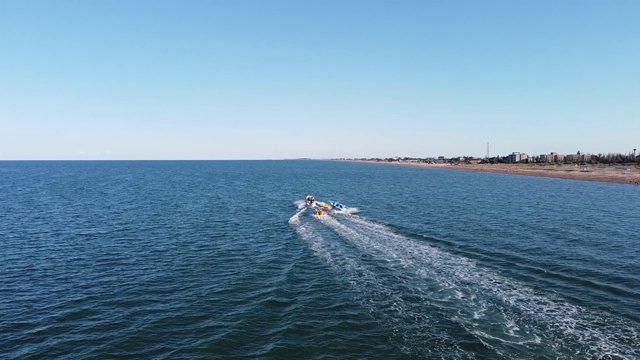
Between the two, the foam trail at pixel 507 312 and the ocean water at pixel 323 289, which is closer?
the foam trail at pixel 507 312

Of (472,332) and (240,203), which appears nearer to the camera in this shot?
(472,332)

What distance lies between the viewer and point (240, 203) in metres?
86.4

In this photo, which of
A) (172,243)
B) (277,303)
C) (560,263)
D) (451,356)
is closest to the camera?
(451,356)

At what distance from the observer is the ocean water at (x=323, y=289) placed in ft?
74.0

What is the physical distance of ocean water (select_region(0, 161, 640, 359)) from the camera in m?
22.5

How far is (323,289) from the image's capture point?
31.5 meters

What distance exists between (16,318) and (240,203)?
2389 inches

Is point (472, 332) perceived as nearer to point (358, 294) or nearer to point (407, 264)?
point (358, 294)

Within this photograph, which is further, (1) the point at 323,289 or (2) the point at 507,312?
(1) the point at 323,289

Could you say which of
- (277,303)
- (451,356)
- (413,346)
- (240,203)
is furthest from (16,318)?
(240,203)

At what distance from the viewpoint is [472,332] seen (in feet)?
77.0

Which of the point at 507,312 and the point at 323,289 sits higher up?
the point at 507,312

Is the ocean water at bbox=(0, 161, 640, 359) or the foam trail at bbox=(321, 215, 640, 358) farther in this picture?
the ocean water at bbox=(0, 161, 640, 359)

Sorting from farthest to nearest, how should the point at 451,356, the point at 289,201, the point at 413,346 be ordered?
the point at 289,201 < the point at 413,346 < the point at 451,356
